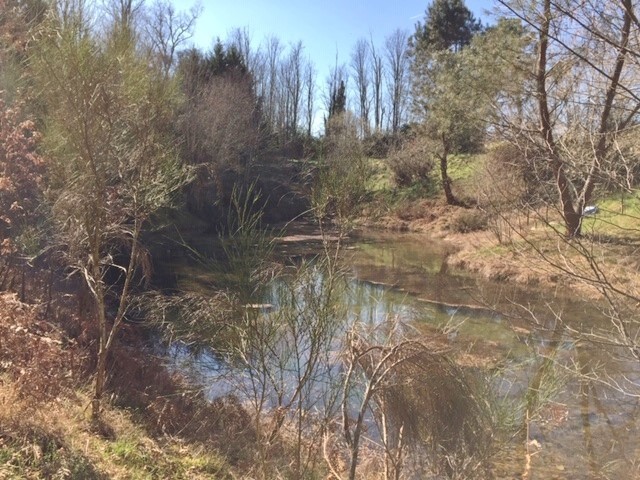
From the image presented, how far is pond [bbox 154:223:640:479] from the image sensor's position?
6.02m

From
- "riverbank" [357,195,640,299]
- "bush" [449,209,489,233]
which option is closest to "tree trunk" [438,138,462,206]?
"riverbank" [357,195,640,299]

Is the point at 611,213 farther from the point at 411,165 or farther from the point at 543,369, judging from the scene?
the point at 411,165

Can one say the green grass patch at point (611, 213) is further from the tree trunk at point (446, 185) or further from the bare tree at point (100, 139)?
the tree trunk at point (446, 185)

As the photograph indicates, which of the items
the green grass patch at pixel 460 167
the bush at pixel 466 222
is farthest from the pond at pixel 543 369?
the green grass patch at pixel 460 167

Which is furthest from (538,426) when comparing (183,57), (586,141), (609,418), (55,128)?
(183,57)

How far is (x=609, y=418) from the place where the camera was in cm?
794

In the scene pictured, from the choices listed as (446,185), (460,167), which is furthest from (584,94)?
(460,167)

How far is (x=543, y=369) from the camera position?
26.2 feet

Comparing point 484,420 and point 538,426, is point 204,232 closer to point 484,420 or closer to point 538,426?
point 538,426

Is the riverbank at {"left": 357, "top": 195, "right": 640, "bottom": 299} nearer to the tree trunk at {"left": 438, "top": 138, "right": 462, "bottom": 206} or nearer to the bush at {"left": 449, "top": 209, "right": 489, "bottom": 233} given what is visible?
the bush at {"left": 449, "top": 209, "right": 489, "bottom": 233}

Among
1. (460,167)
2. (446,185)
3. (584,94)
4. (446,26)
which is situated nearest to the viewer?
(584,94)

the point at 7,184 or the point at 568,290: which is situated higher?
the point at 7,184

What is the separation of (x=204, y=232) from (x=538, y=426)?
786 inches

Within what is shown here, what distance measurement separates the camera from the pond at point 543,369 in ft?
19.7
